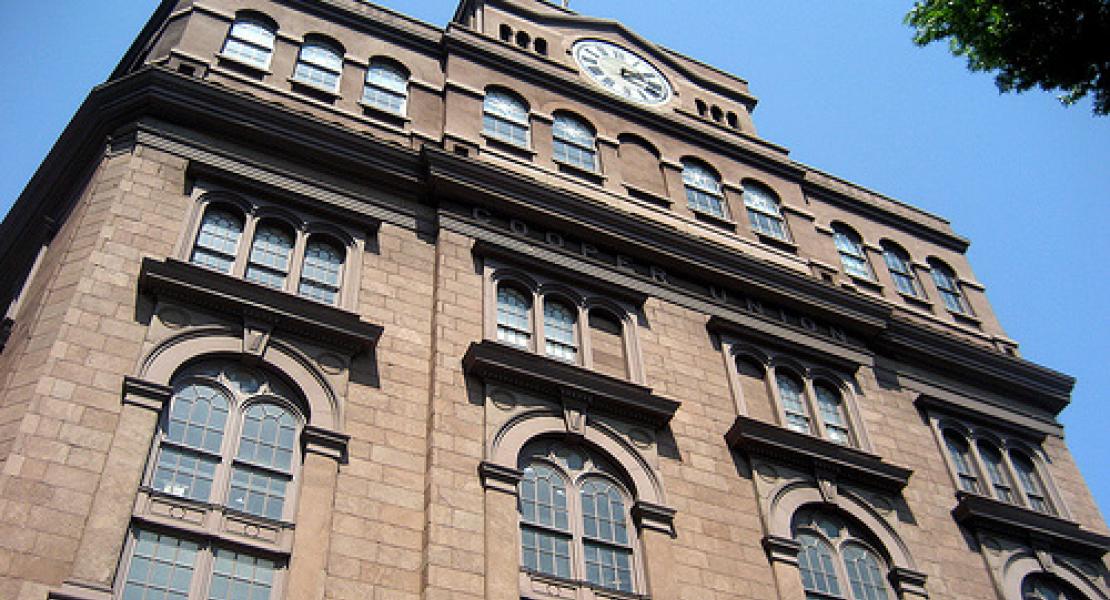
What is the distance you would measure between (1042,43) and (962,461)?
13.0 metres

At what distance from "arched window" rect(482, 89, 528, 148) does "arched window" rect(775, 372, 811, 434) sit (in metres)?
7.66

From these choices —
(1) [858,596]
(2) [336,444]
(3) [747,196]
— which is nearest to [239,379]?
(2) [336,444]

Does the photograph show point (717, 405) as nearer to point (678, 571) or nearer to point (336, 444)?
point (678, 571)

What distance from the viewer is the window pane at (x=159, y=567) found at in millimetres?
14109

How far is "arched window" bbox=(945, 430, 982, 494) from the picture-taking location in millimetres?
23984

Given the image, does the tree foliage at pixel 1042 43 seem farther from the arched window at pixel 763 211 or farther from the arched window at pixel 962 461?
the arched window at pixel 763 211

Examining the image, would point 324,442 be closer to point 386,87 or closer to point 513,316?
point 513,316

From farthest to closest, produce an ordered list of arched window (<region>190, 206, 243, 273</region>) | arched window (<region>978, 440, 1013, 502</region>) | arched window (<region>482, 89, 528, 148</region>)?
arched window (<region>482, 89, 528, 148</region>) → arched window (<region>978, 440, 1013, 502</region>) → arched window (<region>190, 206, 243, 273</region>)

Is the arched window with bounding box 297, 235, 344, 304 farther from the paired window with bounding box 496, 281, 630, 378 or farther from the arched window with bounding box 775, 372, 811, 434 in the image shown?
the arched window with bounding box 775, 372, 811, 434

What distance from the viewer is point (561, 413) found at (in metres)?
19.4

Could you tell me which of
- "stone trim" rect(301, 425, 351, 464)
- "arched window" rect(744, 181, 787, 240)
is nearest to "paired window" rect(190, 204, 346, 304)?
"stone trim" rect(301, 425, 351, 464)

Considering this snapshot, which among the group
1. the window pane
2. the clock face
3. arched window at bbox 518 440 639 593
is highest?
the clock face

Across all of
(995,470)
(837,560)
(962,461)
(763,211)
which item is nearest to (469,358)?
(837,560)

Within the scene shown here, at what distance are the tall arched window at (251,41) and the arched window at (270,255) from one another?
4975mm
